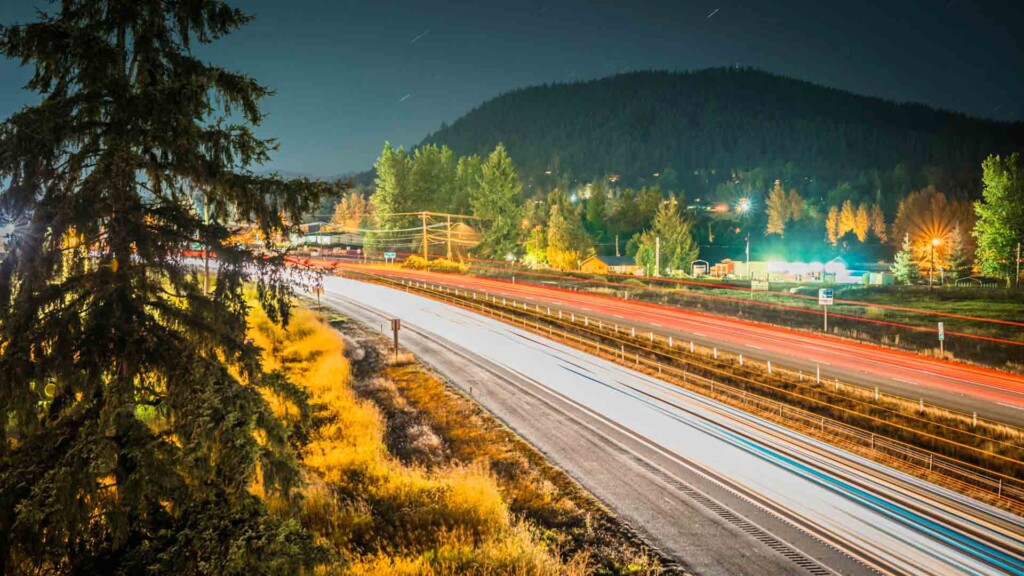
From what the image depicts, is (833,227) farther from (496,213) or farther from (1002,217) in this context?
(496,213)

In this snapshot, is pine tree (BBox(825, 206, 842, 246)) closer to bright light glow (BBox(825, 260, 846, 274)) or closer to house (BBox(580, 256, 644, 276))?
bright light glow (BBox(825, 260, 846, 274))

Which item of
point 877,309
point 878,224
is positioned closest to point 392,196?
point 877,309

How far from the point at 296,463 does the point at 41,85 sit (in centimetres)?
584

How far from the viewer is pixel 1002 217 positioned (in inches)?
2707

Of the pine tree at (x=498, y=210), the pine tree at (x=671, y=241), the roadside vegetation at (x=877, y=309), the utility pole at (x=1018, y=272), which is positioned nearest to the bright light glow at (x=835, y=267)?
the pine tree at (x=671, y=241)

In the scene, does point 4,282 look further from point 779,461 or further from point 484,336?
point 484,336

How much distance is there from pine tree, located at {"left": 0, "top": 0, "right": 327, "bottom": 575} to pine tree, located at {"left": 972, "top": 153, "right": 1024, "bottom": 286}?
81.2 meters

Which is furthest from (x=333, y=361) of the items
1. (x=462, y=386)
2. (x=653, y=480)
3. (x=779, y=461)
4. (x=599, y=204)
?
(x=599, y=204)

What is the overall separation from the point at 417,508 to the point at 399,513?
578 mm

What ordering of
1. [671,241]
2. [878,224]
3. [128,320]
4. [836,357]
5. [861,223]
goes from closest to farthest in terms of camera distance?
[128,320], [836,357], [671,241], [861,223], [878,224]

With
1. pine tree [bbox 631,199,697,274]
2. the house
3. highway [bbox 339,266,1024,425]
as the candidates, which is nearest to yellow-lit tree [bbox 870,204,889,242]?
pine tree [bbox 631,199,697,274]

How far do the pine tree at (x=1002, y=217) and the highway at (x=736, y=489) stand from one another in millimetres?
60712

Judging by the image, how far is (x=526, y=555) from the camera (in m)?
13.1

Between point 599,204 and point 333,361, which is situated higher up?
point 599,204
